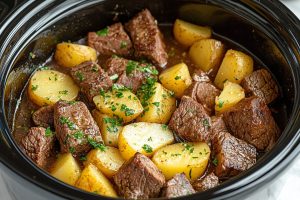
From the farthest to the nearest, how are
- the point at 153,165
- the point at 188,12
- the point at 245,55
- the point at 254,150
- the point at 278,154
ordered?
1. the point at 188,12
2. the point at 245,55
3. the point at 254,150
4. the point at 153,165
5. the point at 278,154

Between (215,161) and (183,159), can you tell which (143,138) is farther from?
(215,161)

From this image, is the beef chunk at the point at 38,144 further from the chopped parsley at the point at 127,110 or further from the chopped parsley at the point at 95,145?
the chopped parsley at the point at 127,110

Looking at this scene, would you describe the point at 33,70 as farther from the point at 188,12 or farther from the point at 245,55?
the point at 245,55

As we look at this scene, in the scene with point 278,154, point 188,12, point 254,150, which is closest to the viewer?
point 278,154

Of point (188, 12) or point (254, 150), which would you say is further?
point (188, 12)

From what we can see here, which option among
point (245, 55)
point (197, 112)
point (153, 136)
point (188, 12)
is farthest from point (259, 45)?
point (153, 136)

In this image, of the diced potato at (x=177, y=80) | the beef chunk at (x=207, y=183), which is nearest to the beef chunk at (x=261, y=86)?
the diced potato at (x=177, y=80)

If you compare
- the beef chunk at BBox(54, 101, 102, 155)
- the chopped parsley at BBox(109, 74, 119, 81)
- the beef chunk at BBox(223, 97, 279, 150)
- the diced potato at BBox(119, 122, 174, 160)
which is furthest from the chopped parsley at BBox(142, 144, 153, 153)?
the chopped parsley at BBox(109, 74, 119, 81)

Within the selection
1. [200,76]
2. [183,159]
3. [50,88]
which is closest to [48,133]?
[50,88]
